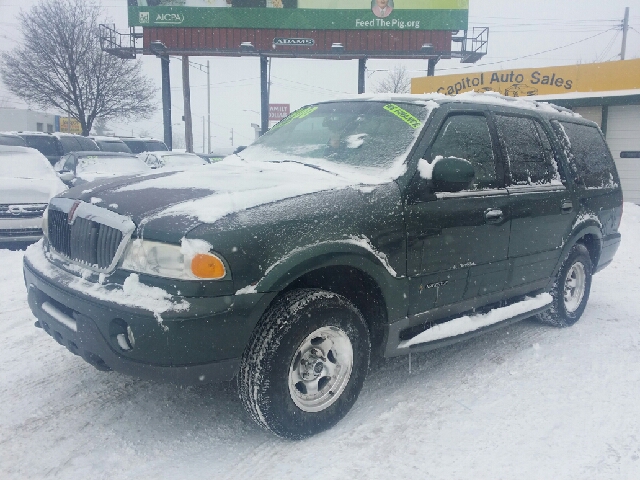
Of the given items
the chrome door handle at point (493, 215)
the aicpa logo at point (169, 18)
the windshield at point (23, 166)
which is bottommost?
the windshield at point (23, 166)

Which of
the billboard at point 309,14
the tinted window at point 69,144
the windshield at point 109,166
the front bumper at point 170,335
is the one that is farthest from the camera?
the billboard at point 309,14

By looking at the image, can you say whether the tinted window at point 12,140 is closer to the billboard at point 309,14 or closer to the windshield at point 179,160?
the windshield at point 179,160

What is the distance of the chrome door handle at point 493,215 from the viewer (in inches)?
148

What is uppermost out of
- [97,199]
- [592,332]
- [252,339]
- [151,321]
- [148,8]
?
[148,8]

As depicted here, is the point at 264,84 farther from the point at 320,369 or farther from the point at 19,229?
the point at 320,369

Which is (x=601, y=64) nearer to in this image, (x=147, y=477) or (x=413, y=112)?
(x=413, y=112)

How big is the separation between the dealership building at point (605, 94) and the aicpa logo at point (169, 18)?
14.8 m

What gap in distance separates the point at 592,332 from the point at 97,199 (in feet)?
14.0

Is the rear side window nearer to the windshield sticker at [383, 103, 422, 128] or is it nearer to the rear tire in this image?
the rear tire

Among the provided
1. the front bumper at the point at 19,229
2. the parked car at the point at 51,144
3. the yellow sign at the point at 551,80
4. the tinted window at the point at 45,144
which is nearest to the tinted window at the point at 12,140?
the parked car at the point at 51,144

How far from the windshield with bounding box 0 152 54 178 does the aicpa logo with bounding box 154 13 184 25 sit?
54.9 ft

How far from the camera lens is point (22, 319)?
15.4ft

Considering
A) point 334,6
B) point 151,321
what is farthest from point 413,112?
point 334,6

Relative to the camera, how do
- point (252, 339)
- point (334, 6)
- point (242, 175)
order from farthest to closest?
point (334, 6) → point (242, 175) → point (252, 339)
